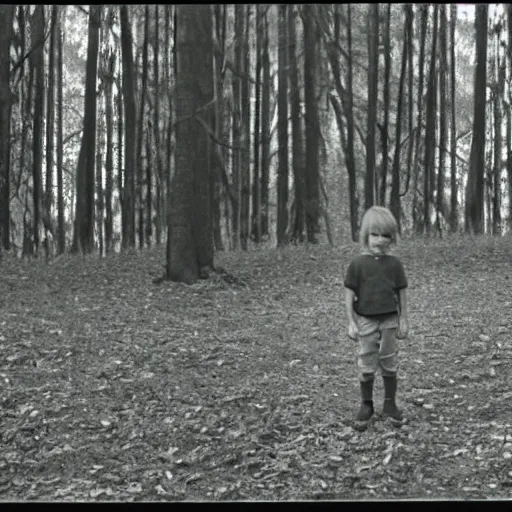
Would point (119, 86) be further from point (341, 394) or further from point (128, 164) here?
point (341, 394)

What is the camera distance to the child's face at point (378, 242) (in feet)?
13.9

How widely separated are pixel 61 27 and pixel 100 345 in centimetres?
634

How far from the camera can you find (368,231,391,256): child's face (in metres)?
4.23

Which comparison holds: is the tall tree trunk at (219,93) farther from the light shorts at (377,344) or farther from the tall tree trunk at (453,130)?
the light shorts at (377,344)

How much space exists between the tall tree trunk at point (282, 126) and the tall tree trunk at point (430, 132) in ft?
5.94

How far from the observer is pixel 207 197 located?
9.70 m

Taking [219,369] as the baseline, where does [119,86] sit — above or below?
above

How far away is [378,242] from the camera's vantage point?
4.24 meters

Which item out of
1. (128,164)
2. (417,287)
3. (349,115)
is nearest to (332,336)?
(417,287)

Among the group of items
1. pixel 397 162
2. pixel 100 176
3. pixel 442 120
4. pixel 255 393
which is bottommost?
pixel 255 393

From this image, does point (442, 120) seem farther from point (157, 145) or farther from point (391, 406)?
point (157, 145)

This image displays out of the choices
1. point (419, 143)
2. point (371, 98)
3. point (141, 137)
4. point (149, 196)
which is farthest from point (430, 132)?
point (141, 137)

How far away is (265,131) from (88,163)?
262 centimetres

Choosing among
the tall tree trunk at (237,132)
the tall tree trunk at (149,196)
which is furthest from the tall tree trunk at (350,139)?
the tall tree trunk at (149,196)
